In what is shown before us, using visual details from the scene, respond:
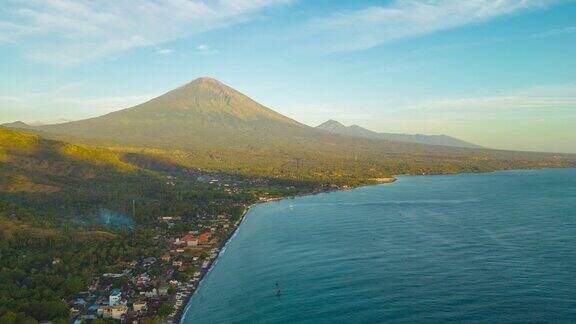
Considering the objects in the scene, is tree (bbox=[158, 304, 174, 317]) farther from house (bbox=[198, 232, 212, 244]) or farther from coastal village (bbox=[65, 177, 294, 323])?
house (bbox=[198, 232, 212, 244])

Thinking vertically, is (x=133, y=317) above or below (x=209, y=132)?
below

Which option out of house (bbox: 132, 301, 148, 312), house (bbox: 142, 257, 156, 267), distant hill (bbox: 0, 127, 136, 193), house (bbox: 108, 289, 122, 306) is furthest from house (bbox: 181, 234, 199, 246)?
distant hill (bbox: 0, 127, 136, 193)

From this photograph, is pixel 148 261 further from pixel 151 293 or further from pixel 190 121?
pixel 190 121

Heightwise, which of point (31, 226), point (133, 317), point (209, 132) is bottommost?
point (133, 317)

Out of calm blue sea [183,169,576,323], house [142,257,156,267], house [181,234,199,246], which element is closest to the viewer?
calm blue sea [183,169,576,323]

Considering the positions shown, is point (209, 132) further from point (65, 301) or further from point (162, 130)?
point (65, 301)

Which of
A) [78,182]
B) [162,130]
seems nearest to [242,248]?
[78,182]

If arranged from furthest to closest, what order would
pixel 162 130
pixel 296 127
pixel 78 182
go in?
pixel 296 127
pixel 162 130
pixel 78 182

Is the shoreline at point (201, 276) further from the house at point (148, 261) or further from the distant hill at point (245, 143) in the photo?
the distant hill at point (245, 143)
